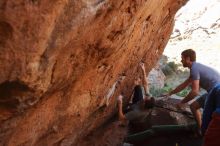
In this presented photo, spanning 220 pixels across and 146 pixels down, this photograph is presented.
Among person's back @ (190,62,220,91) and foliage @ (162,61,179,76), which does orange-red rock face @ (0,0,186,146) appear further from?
foliage @ (162,61,179,76)

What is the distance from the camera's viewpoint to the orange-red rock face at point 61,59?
408 centimetres

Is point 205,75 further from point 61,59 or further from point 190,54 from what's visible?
point 61,59

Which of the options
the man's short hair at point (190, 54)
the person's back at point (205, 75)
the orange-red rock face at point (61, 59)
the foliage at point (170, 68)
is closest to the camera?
the orange-red rock face at point (61, 59)

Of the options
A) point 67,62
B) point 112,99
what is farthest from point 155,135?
point 67,62

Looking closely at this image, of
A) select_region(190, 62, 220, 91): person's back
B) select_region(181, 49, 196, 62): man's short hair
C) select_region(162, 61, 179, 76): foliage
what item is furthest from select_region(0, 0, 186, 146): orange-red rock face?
select_region(162, 61, 179, 76): foliage

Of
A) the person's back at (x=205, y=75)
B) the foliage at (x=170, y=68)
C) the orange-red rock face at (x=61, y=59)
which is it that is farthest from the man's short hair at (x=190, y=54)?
the foliage at (x=170, y=68)

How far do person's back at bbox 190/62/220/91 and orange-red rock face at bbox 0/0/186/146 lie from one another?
3.94ft

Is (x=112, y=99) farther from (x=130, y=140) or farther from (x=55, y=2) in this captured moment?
(x=55, y=2)

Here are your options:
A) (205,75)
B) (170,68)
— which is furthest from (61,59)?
(170,68)

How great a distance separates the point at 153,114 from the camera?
919 cm

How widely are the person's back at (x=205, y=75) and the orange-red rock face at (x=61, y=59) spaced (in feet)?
3.94

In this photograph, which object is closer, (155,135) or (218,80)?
(218,80)

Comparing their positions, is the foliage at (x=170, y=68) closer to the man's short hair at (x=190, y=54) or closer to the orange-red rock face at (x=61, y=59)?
the orange-red rock face at (x=61, y=59)

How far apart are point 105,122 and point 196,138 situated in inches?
94.9
